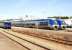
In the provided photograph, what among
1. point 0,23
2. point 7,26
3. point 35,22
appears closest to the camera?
Result: point 35,22

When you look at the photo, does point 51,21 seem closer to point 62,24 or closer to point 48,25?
point 48,25

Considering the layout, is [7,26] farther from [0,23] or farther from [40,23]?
[40,23]

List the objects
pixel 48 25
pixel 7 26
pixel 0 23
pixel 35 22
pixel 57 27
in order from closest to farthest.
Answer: pixel 48 25
pixel 57 27
pixel 35 22
pixel 7 26
pixel 0 23

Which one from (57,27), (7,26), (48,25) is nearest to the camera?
(48,25)

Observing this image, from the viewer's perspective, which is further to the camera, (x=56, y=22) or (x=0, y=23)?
(x=0, y=23)

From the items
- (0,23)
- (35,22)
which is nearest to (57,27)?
(35,22)

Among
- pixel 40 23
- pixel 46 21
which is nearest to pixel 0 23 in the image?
pixel 40 23

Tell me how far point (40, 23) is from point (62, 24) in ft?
21.4

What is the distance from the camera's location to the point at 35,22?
67062 mm

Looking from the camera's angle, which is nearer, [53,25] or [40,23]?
[53,25]

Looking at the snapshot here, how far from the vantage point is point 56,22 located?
2288 inches

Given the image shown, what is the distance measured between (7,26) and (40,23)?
82.2 ft

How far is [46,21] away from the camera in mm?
55000

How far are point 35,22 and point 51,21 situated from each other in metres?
12.8
